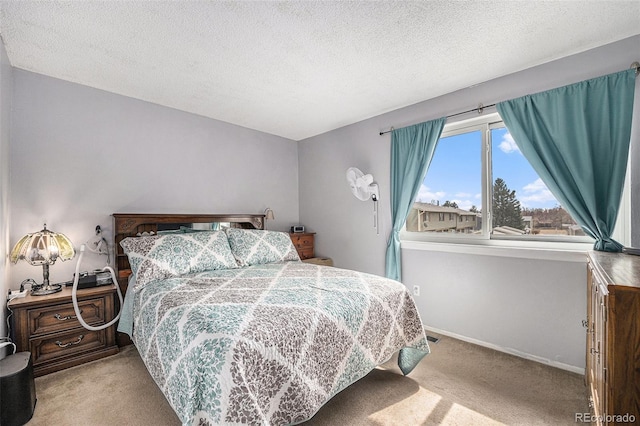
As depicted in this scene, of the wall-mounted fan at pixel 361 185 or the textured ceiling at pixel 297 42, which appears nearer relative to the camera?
the textured ceiling at pixel 297 42

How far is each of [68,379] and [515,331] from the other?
364 cm

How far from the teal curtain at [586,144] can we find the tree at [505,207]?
0.34m

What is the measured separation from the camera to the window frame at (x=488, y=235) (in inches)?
81.2

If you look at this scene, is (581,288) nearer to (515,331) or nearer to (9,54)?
(515,331)

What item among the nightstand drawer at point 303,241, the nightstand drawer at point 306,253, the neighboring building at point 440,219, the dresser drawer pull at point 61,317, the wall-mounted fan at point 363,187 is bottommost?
the dresser drawer pull at point 61,317

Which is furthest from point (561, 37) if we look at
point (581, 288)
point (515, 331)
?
point (515, 331)

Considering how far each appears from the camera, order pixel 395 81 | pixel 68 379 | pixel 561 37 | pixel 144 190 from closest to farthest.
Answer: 1. pixel 561 37
2. pixel 68 379
3. pixel 395 81
4. pixel 144 190

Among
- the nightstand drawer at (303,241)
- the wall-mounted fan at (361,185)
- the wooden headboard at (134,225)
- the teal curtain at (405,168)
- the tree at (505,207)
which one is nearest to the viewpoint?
the tree at (505,207)

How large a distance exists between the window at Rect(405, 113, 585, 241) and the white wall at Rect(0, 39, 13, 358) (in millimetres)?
3587

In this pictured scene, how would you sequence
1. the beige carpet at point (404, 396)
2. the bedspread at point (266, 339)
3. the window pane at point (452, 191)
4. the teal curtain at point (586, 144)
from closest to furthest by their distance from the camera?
the bedspread at point (266, 339)
the beige carpet at point (404, 396)
the teal curtain at point (586, 144)
the window pane at point (452, 191)

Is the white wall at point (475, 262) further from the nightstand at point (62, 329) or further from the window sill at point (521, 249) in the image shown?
the nightstand at point (62, 329)

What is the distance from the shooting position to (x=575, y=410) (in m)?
1.76

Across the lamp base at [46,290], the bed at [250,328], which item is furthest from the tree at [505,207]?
the lamp base at [46,290]

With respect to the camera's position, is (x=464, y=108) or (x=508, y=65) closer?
(x=508, y=65)
